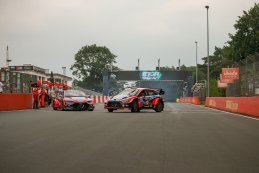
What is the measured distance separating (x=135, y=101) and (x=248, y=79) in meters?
7.54

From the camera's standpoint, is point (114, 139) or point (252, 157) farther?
point (114, 139)

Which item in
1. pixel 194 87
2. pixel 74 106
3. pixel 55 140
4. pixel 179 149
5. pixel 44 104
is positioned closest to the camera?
pixel 179 149

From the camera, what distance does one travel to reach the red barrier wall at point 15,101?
23.5 meters

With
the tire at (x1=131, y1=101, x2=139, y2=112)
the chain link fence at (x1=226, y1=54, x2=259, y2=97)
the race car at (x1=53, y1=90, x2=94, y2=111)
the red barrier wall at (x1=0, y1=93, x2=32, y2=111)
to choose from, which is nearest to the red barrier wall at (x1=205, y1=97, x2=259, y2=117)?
the chain link fence at (x1=226, y1=54, x2=259, y2=97)

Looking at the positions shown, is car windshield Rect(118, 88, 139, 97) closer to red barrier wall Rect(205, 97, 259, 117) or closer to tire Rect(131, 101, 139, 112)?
tire Rect(131, 101, 139, 112)

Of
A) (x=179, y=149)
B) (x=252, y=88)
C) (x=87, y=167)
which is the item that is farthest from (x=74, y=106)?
(x=87, y=167)

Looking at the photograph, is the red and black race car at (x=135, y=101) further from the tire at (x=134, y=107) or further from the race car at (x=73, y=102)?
the race car at (x=73, y=102)

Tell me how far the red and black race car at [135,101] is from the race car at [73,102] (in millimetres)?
1135

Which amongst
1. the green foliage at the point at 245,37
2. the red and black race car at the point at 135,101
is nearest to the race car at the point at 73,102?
the red and black race car at the point at 135,101

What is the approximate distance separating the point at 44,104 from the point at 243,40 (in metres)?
41.8

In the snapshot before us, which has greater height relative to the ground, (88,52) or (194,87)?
(88,52)

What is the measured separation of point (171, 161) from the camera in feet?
21.5

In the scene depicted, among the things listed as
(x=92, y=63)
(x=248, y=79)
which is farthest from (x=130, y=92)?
(x=92, y=63)

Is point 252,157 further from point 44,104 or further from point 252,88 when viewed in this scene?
point 44,104
